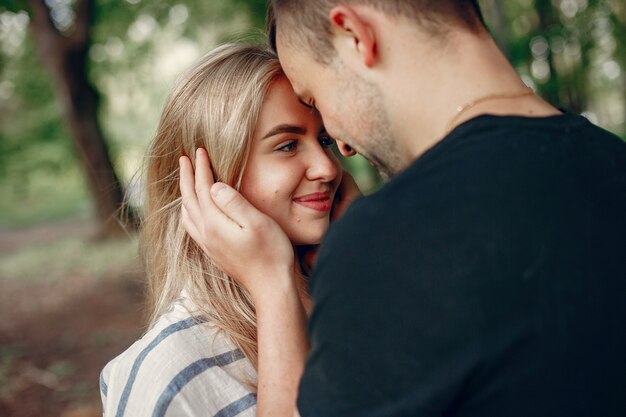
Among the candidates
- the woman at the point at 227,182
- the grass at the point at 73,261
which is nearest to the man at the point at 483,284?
the woman at the point at 227,182

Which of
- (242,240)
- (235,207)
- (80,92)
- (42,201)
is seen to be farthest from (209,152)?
(42,201)

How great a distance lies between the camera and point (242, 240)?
6.30ft

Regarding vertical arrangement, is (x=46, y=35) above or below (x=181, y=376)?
above

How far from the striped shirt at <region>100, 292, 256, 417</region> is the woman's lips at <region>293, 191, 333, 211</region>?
0.64 meters

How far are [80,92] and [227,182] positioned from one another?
10.1 m

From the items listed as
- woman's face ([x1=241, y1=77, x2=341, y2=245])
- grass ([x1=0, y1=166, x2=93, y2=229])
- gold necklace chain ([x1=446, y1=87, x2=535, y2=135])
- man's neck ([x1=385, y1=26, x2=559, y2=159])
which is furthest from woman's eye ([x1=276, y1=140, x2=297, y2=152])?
grass ([x1=0, y1=166, x2=93, y2=229])

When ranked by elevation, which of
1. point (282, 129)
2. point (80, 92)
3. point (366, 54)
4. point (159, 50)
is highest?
point (366, 54)

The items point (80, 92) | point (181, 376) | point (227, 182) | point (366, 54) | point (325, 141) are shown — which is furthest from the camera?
point (80, 92)

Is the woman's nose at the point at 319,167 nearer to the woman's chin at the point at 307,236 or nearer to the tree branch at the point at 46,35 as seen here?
the woman's chin at the point at 307,236

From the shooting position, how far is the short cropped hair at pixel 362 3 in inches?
62.1

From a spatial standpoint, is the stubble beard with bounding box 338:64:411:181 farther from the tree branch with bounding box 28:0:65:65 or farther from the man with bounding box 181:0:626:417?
the tree branch with bounding box 28:0:65:65

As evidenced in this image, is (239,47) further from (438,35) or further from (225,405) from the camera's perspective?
(225,405)

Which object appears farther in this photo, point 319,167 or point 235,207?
point 319,167

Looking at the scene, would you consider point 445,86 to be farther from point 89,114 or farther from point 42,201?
point 42,201
